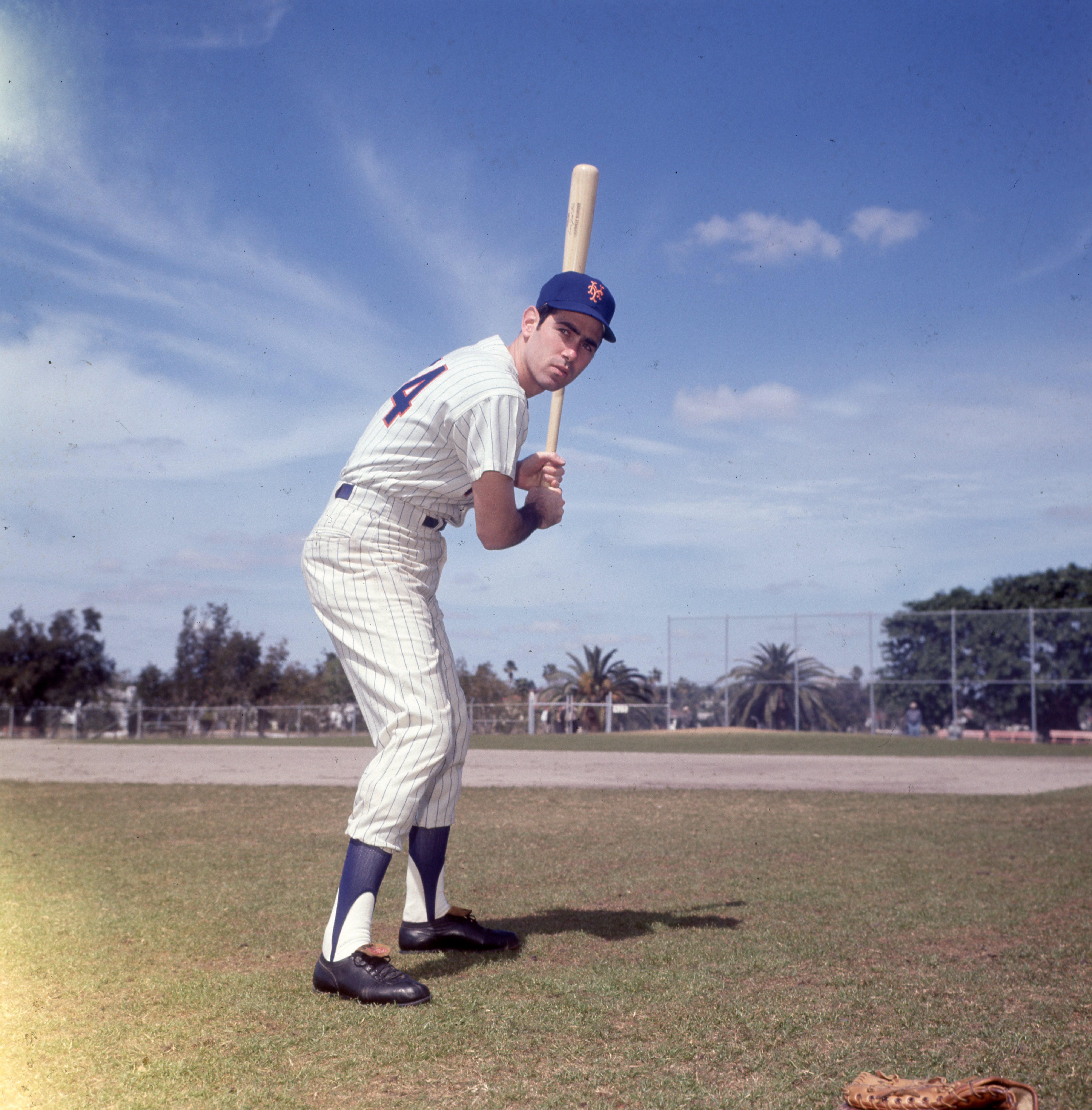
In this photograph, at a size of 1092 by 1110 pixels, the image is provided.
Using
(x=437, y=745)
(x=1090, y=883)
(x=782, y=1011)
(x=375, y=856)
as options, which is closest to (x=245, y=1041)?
(x=375, y=856)

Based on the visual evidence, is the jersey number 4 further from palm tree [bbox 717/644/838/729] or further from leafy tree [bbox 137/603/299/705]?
leafy tree [bbox 137/603/299/705]

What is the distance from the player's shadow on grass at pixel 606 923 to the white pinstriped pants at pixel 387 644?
650 mm

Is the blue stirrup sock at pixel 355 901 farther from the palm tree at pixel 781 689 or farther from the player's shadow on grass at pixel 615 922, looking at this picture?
the palm tree at pixel 781 689

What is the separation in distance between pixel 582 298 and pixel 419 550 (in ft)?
3.09

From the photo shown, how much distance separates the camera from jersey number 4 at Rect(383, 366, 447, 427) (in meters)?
3.04

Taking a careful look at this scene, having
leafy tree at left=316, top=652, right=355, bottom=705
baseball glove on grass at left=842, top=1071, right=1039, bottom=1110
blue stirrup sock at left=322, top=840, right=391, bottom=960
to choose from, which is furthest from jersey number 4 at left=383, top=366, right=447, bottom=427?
leafy tree at left=316, top=652, right=355, bottom=705

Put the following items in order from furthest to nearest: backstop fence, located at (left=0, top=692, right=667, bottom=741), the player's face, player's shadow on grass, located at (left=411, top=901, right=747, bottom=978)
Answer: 1. backstop fence, located at (left=0, top=692, right=667, bottom=741)
2. player's shadow on grass, located at (left=411, top=901, right=747, bottom=978)
3. the player's face

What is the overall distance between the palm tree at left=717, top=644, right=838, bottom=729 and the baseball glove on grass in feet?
91.7

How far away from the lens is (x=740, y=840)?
605 centimetres

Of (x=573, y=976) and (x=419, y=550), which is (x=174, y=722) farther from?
(x=573, y=976)

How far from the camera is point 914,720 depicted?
2805cm

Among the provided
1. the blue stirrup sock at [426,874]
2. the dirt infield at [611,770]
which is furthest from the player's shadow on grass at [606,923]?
the dirt infield at [611,770]

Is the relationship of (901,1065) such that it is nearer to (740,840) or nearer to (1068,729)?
(740,840)

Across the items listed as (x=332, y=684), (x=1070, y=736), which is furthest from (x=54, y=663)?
(x=1070, y=736)
